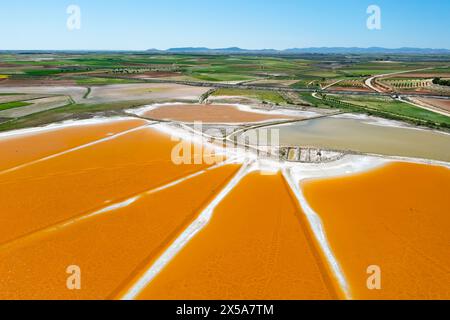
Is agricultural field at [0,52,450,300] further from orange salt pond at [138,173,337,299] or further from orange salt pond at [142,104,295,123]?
orange salt pond at [142,104,295,123]

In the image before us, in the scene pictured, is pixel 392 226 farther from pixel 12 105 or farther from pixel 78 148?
pixel 12 105

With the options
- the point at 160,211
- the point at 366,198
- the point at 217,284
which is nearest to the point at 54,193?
the point at 160,211

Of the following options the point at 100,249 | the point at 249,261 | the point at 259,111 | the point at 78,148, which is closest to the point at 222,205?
the point at 249,261

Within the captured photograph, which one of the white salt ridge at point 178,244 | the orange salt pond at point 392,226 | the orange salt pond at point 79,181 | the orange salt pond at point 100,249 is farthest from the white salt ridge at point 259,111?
the orange salt pond at point 100,249

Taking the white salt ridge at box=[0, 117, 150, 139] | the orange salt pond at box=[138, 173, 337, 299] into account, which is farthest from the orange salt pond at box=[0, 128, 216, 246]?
the white salt ridge at box=[0, 117, 150, 139]

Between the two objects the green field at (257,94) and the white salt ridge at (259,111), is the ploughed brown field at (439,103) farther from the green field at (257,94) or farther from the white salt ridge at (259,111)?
the green field at (257,94)

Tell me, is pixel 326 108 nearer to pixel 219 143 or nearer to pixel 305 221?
pixel 219 143
